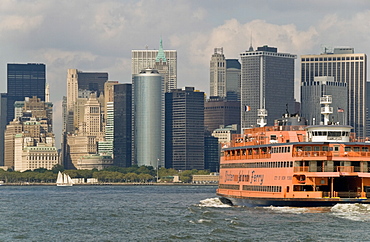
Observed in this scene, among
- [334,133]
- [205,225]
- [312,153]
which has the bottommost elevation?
[205,225]

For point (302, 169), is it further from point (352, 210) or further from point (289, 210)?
point (352, 210)

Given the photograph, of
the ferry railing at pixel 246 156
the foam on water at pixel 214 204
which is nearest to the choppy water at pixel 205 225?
the ferry railing at pixel 246 156

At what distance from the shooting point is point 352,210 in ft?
263

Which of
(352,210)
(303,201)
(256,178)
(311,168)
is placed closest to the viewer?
(352,210)

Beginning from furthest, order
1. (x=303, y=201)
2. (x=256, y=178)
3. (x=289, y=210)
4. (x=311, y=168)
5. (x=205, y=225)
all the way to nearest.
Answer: (x=256, y=178) < (x=289, y=210) < (x=311, y=168) < (x=303, y=201) < (x=205, y=225)

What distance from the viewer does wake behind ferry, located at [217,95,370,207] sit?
81625 mm

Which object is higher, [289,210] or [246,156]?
[246,156]

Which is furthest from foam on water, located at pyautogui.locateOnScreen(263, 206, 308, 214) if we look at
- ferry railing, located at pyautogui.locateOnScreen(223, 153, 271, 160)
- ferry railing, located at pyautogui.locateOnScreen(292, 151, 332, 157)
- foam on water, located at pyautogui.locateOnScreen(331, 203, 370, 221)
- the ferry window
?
the ferry window

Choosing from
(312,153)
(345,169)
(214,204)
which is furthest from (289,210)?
(214,204)

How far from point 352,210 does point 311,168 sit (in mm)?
5104

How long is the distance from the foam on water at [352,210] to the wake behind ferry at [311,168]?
1.53ft

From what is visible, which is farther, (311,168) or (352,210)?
(311,168)

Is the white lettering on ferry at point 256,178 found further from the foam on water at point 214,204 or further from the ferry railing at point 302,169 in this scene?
the foam on water at point 214,204

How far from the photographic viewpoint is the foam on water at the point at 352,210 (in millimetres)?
78688
